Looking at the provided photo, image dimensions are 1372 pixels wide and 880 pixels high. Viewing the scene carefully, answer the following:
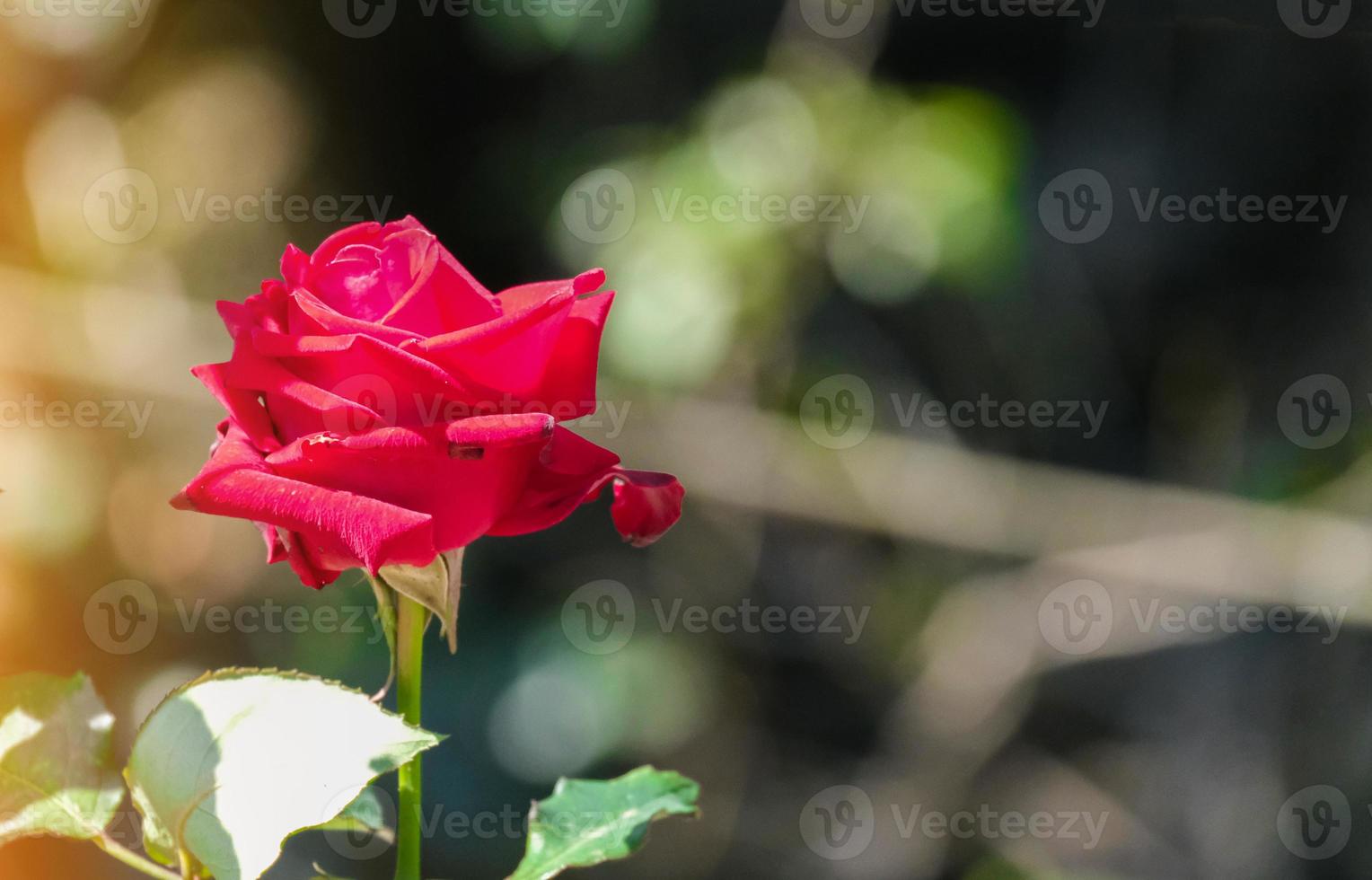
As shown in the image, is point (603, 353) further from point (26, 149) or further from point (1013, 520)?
point (26, 149)

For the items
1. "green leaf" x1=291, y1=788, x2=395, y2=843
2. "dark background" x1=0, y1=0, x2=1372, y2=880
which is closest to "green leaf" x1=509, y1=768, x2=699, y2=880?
"green leaf" x1=291, y1=788, x2=395, y2=843

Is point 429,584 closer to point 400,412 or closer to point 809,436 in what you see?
point 400,412

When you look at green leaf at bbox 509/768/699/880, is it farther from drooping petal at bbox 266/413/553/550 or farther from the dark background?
the dark background

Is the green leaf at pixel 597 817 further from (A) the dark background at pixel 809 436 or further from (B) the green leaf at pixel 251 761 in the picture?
(A) the dark background at pixel 809 436

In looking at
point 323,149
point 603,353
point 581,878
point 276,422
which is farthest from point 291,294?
point 581,878

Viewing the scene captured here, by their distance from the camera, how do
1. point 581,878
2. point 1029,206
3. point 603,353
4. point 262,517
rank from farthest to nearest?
point 581,878
point 1029,206
point 603,353
point 262,517

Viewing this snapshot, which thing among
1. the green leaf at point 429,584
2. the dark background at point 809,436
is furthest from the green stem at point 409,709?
the dark background at point 809,436
